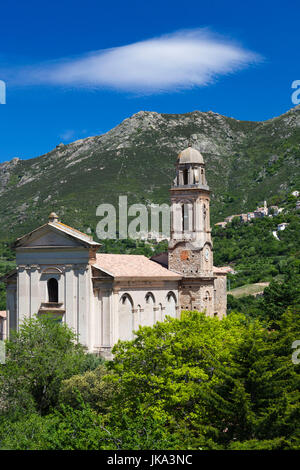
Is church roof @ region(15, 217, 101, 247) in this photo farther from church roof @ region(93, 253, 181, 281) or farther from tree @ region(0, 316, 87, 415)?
tree @ region(0, 316, 87, 415)

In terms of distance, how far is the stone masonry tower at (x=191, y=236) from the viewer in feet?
163

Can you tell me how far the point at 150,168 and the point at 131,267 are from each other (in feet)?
242

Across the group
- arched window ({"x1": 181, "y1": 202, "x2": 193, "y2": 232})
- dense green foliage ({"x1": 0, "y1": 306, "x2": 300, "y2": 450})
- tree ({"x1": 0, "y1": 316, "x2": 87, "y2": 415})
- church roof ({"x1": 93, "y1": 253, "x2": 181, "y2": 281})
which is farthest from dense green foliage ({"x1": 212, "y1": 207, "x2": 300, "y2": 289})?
dense green foliage ({"x1": 0, "y1": 306, "x2": 300, "y2": 450})

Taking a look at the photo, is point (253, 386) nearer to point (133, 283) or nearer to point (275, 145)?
point (133, 283)

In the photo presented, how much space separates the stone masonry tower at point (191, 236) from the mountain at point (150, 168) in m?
48.4

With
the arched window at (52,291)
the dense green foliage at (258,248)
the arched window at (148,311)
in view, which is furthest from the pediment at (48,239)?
the dense green foliage at (258,248)

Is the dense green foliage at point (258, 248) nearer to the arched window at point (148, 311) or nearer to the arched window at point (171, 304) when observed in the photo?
the arched window at point (171, 304)

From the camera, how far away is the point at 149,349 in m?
29.2

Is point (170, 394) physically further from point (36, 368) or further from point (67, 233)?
point (67, 233)

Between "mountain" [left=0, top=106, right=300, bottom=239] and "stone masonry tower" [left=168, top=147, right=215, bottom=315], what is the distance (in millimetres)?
48352

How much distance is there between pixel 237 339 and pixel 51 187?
92.6 m

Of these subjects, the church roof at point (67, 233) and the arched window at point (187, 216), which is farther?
the arched window at point (187, 216)

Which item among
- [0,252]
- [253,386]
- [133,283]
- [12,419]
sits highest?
[0,252]

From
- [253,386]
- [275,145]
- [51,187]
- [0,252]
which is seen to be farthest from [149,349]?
[275,145]
